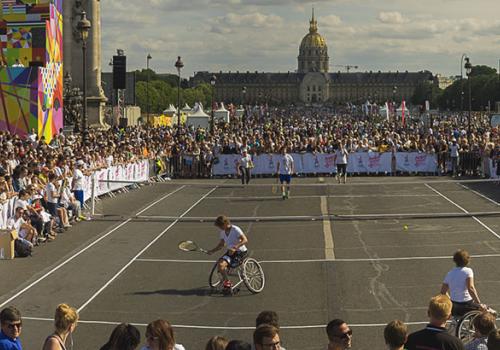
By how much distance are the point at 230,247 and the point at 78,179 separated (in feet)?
36.0

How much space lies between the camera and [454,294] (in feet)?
43.2

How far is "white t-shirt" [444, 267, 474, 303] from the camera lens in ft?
42.9

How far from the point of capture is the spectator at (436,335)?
348 inches

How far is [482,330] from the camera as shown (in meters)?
9.46

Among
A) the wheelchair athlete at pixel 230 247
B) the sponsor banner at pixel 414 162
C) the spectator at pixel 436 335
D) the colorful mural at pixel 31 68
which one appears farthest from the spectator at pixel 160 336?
the sponsor banner at pixel 414 162

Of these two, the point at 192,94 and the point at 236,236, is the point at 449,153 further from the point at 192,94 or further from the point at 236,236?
the point at 192,94

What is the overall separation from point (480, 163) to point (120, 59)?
3485cm

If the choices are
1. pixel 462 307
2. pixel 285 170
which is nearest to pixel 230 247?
pixel 462 307

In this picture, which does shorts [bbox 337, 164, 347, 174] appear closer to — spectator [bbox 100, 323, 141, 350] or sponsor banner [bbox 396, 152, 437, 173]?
sponsor banner [bbox 396, 152, 437, 173]

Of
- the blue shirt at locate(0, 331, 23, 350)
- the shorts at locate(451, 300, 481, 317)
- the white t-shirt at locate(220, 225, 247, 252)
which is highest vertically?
the blue shirt at locate(0, 331, 23, 350)

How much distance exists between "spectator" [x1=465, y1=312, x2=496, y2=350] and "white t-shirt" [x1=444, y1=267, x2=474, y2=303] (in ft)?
11.3

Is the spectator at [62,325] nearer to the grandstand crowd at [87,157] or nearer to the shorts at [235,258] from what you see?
the shorts at [235,258]

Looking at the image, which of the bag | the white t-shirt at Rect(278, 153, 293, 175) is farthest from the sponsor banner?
the bag

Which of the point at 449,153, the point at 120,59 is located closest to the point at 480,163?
the point at 449,153
